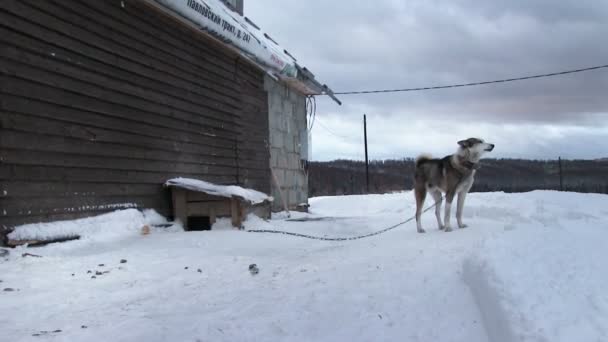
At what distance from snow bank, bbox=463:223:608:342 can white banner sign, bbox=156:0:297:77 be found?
6086 mm

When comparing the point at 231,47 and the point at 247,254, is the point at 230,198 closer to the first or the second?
the point at 247,254

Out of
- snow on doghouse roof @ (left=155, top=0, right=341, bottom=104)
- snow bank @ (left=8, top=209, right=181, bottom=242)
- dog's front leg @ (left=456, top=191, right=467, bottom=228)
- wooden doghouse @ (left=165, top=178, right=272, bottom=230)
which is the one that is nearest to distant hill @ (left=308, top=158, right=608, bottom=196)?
snow on doghouse roof @ (left=155, top=0, right=341, bottom=104)

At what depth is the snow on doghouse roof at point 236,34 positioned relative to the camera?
340 inches

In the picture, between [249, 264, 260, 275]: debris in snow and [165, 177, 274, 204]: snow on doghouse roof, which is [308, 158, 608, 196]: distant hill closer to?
[165, 177, 274, 204]: snow on doghouse roof

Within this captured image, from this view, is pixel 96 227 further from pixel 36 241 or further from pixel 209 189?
pixel 209 189

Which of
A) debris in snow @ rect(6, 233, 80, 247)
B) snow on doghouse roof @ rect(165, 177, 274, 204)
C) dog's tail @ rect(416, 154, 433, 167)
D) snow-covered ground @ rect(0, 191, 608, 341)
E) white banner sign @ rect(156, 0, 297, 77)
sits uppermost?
white banner sign @ rect(156, 0, 297, 77)

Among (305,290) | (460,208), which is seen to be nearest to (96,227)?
(305,290)

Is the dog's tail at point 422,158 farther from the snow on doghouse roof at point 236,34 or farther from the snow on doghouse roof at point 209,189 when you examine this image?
the snow on doghouse roof at point 236,34

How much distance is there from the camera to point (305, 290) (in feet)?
14.5

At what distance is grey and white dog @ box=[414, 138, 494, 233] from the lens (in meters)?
9.11

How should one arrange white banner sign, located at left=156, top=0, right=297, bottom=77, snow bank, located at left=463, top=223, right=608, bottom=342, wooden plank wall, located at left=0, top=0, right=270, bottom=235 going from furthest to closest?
white banner sign, located at left=156, top=0, right=297, bottom=77 < wooden plank wall, located at left=0, top=0, right=270, bottom=235 < snow bank, located at left=463, top=223, right=608, bottom=342

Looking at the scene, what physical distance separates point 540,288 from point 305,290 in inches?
76.3

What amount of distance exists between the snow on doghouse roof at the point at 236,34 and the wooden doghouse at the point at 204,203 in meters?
2.91

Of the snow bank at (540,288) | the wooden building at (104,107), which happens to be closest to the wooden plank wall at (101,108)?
the wooden building at (104,107)
